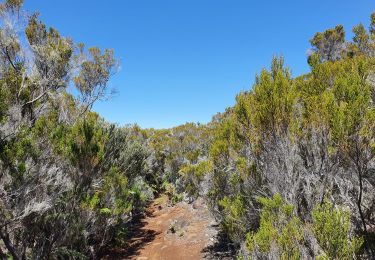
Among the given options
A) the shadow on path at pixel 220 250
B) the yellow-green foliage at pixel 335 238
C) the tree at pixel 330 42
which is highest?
the tree at pixel 330 42

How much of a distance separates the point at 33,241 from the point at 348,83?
338 inches

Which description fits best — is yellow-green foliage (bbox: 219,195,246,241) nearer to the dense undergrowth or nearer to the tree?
the dense undergrowth

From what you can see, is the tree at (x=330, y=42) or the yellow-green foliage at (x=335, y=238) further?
the tree at (x=330, y=42)

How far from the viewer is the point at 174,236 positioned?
43.7 ft

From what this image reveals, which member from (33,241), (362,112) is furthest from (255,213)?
(33,241)

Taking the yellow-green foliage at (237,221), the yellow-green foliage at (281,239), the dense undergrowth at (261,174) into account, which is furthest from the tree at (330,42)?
the yellow-green foliage at (281,239)

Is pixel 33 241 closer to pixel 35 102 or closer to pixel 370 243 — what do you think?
pixel 35 102

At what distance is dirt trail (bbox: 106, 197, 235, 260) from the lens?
11.4 meters

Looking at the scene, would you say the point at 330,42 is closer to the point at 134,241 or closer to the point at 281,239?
the point at 134,241

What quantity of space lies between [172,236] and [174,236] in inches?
4.5

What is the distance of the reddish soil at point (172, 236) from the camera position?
11.5 meters

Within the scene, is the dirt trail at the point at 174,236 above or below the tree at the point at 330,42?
below

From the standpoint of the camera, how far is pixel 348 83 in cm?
570

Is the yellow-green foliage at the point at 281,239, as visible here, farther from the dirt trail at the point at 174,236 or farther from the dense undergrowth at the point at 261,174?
the dirt trail at the point at 174,236
